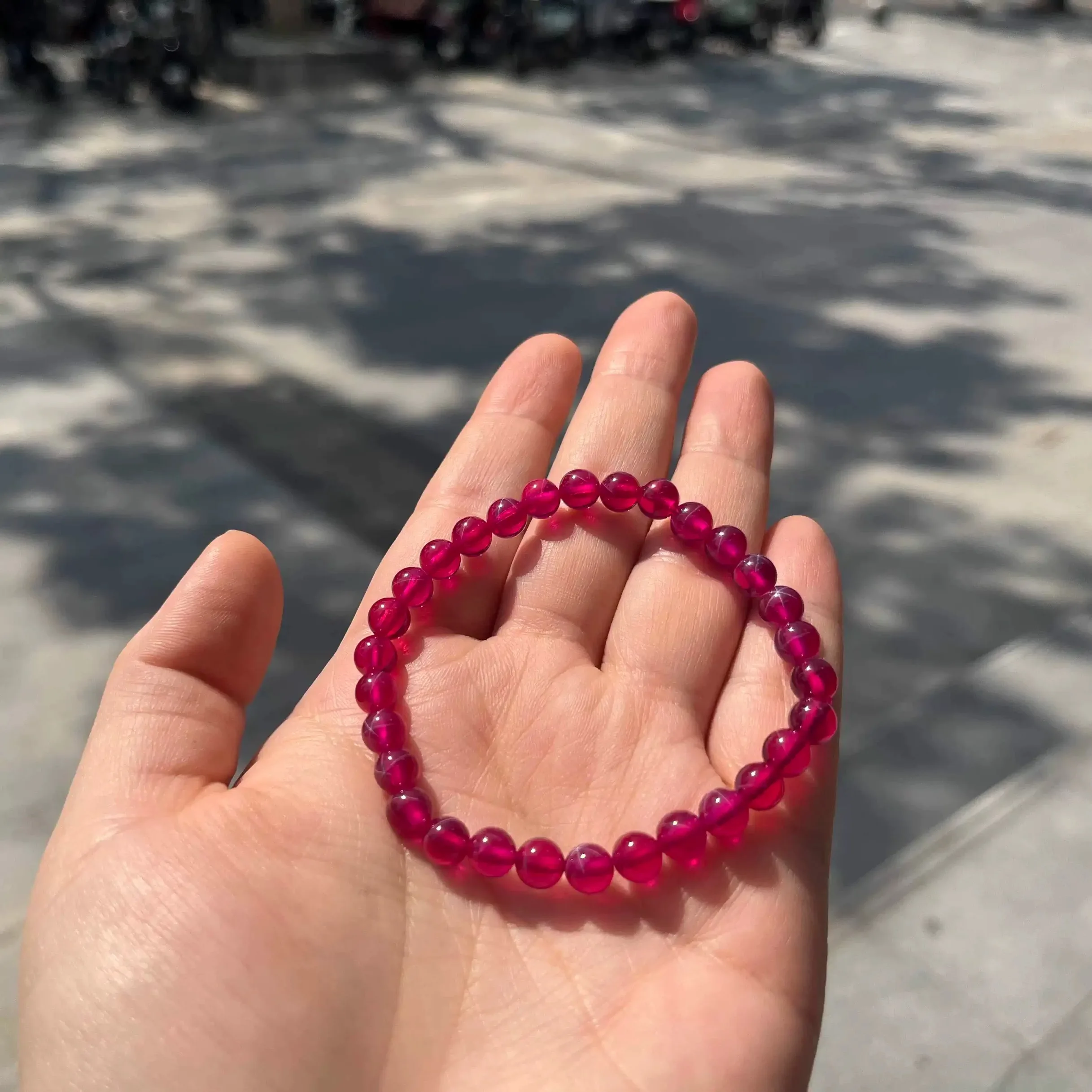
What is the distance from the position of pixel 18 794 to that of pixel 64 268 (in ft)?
13.6

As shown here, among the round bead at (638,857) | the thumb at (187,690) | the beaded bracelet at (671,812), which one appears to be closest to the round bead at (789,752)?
the beaded bracelet at (671,812)

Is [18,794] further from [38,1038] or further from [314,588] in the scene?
[38,1038]

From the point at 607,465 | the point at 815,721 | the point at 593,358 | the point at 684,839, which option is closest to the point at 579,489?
the point at 607,465

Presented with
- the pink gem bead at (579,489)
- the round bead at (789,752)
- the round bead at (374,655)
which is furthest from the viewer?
the pink gem bead at (579,489)

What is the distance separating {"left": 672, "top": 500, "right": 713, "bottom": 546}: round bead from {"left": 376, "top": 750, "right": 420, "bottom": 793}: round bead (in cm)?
87

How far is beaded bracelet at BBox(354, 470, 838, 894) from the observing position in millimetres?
1980

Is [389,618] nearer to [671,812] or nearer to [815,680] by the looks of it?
[671,812]

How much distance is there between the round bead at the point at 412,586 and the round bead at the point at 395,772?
1.33 ft

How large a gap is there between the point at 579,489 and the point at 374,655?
0.64 meters

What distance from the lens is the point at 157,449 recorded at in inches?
177

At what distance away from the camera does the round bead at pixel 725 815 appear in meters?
2.02

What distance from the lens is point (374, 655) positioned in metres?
2.22

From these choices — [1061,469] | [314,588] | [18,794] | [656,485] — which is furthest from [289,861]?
[1061,469]

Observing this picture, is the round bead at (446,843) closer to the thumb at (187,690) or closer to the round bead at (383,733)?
the round bead at (383,733)
